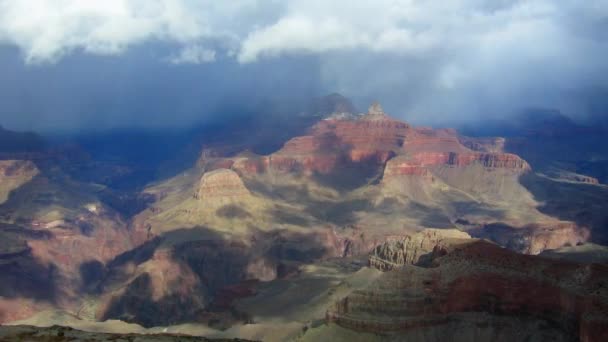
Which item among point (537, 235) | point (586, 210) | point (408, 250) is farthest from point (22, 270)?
point (586, 210)

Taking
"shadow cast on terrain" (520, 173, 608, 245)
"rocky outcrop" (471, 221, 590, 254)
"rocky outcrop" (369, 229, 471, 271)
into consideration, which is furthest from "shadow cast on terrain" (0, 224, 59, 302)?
"shadow cast on terrain" (520, 173, 608, 245)

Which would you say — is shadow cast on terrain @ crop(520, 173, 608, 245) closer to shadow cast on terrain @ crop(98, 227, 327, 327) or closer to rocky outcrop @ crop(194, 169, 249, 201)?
shadow cast on terrain @ crop(98, 227, 327, 327)

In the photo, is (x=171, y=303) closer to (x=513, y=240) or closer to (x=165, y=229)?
(x=165, y=229)

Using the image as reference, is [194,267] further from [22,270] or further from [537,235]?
[537,235]

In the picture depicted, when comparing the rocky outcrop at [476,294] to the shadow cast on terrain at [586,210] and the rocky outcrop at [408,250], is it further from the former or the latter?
the shadow cast on terrain at [586,210]

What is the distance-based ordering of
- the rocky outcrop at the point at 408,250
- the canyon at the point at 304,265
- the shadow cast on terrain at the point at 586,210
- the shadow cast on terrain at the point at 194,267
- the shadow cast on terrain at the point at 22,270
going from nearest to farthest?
1. the canyon at the point at 304,265
2. the rocky outcrop at the point at 408,250
3. the shadow cast on terrain at the point at 194,267
4. the shadow cast on terrain at the point at 22,270
5. the shadow cast on terrain at the point at 586,210

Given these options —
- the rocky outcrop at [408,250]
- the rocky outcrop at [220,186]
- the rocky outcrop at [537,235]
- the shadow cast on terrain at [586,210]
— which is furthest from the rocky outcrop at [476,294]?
the rocky outcrop at [220,186]

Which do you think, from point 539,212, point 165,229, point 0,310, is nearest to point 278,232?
point 165,229
